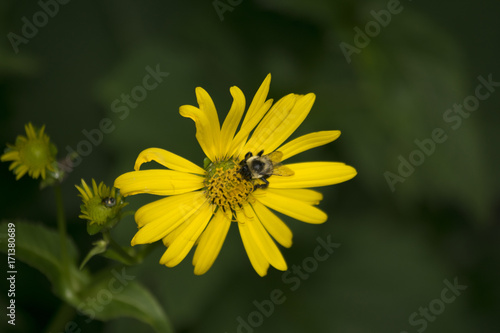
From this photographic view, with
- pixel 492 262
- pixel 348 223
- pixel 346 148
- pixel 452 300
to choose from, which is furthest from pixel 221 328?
pixel 492 262

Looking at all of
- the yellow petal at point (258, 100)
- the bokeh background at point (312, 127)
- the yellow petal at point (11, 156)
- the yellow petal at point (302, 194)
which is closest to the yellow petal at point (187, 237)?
the yellow petal at point (302, 194)

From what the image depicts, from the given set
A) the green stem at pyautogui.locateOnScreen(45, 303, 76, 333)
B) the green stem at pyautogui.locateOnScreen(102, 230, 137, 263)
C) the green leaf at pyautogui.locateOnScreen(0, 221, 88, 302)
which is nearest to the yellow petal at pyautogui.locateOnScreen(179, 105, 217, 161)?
the green stem at pyautogui.locateOnScreen(102, 230, 137, 263)

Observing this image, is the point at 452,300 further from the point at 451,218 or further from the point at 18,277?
the point at 18,277

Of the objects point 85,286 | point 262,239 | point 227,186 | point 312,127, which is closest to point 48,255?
point 85,286

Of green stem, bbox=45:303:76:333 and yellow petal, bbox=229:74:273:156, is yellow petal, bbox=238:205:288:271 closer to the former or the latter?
yellow petal, bbox=229:74:273:156

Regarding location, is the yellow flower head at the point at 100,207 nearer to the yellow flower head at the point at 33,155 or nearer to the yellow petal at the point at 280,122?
the yellow flower head at the point at 33,155

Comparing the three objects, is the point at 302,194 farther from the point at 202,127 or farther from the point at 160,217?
the point at 160,217
